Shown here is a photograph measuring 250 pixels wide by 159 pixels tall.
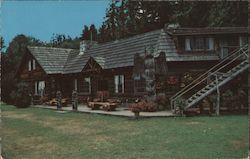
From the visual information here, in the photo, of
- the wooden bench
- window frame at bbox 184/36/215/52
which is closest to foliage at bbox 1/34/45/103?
the wooden bench

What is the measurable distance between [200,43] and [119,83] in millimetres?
7330

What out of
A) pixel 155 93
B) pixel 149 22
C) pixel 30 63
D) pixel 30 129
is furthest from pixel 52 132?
pixel 149 22

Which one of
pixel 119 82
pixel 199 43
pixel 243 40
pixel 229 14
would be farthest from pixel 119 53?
pixel 229 14

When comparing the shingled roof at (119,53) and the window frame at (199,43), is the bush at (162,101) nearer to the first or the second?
the shingled roof at (119,53)

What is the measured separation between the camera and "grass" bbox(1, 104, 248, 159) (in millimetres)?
9055

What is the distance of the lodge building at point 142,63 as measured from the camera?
80.8 ft

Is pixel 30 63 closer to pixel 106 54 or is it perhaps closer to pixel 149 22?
pixel 106 54

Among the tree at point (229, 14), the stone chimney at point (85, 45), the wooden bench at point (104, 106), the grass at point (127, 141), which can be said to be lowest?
the grass at point (127, 141)

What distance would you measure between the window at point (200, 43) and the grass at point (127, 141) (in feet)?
39.6

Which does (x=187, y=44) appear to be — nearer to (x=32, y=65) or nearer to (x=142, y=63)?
(x=142, y=63)

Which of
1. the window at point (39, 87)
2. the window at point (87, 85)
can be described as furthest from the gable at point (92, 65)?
the window at point (39, 87)

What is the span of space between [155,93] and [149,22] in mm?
26310

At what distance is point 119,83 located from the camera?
2867cm

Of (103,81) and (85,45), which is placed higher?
(85,45)
